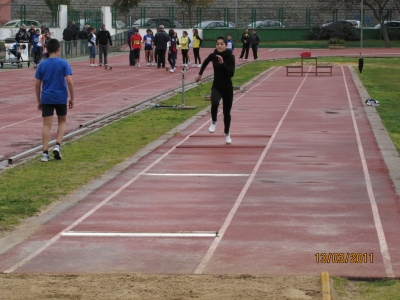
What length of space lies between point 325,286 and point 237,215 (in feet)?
9.51

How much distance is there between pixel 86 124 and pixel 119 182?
6900 mm

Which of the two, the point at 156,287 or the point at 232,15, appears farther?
the point at 232,15

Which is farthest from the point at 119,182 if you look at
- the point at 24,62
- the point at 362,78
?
the point at 24,62

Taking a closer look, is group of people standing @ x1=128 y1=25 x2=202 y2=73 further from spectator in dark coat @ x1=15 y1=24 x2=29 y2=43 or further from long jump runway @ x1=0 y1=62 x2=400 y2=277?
long jump runway @ x1=0 y1=62 x2=400 y2=277

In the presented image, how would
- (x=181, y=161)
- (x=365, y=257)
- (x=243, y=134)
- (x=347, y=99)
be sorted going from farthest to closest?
(x=347, y=99)
(x=243, y=134)
(x=181, y=161)
(x=365, y=257)

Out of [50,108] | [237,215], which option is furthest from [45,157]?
[237,215]

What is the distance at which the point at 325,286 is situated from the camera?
6.46 meters

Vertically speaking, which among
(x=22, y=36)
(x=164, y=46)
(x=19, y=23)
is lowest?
(x=164, y=46)

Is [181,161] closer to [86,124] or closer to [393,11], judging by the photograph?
[86,124]

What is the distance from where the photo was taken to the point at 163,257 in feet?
24.9
